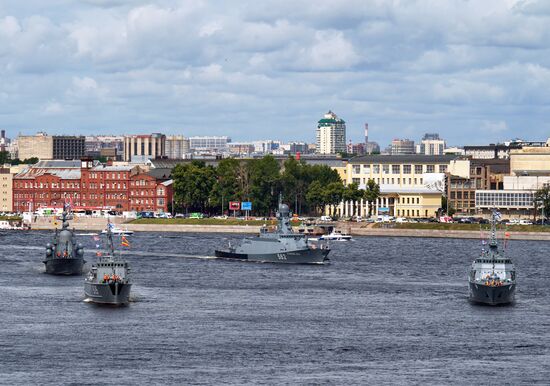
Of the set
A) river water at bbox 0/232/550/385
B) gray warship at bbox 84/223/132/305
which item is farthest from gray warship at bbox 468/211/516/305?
gray warship at bbox 84/223/132/305

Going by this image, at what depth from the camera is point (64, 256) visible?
142m

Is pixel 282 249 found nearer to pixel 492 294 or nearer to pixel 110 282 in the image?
pixel 492 294

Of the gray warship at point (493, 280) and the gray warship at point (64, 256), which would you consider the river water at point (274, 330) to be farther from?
the gray warship at point (64, 256)

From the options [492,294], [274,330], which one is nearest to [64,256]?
[492,294]

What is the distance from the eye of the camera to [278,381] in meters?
80.5

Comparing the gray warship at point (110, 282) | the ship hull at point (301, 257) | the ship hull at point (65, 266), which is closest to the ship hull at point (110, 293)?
the gray warship at point (110, 282)

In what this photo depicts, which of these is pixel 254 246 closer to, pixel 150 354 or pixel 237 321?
pixel 237 321

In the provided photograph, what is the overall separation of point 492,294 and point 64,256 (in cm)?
4637

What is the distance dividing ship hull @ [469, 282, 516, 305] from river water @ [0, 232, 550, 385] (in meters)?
1.32

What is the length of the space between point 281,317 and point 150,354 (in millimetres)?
19310

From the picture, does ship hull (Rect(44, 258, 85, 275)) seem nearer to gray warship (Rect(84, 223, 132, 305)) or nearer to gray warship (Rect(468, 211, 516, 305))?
gray warship (Rect(84, 223, 132, 305))

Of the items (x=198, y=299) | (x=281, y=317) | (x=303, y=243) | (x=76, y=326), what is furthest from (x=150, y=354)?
(x=303, y=243)

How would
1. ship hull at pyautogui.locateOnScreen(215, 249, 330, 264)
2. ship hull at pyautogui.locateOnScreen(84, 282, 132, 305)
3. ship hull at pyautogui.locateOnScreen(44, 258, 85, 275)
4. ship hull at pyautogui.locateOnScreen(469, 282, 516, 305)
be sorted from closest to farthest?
ship hull at pyautogui.locateOnScreen(84, 282, 132, 305), ship hull at pyautogui.locateOnScreen(469, 282, 516, 305), ship hull at pyautogui.locateOnScreen(44, 258, 85, 275), ship hull at pyautogui.locateOnScreen(215, 249, 330, 264)

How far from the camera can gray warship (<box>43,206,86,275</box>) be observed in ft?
463
